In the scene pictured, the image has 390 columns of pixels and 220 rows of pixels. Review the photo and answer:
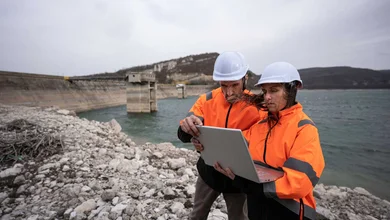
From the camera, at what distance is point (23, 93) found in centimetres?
2208

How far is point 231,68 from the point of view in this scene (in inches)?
68.2

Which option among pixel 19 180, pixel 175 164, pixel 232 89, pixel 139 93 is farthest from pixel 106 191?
pixel 139 93

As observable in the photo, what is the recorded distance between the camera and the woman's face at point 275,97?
1462 mm

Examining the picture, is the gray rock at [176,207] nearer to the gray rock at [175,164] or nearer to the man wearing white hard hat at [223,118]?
the man wearing white hard hat at [223,118]

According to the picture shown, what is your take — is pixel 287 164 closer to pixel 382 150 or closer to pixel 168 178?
pixel 168 178

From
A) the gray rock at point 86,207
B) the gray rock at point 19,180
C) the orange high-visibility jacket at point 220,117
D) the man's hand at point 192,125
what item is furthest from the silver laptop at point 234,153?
the gray rock at point 19,180

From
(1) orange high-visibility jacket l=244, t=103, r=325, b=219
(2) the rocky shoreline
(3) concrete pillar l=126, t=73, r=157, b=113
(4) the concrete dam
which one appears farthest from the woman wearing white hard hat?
(3) concrete pillar l=126, t=73, r=157, b=113

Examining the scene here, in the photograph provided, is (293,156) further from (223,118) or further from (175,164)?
(175,164)

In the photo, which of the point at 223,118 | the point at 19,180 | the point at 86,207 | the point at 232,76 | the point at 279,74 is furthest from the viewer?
the point at 19,180

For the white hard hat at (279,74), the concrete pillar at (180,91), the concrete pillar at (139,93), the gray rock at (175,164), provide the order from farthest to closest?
the concrete pillar at (180,91) → the concrete pillar at (139,93) → the gray rock at (175,164) → the white hard hat at (279,74)

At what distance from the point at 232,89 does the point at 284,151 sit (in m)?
0.70

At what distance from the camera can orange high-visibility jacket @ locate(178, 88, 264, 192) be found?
1756 millimetres

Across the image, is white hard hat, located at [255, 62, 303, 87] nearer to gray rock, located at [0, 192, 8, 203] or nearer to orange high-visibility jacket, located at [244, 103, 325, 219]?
orange high-visibility jacket, located at [244, 103, 325, 219]

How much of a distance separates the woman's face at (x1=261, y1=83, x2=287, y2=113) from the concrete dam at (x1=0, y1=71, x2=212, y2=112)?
88.2ft
